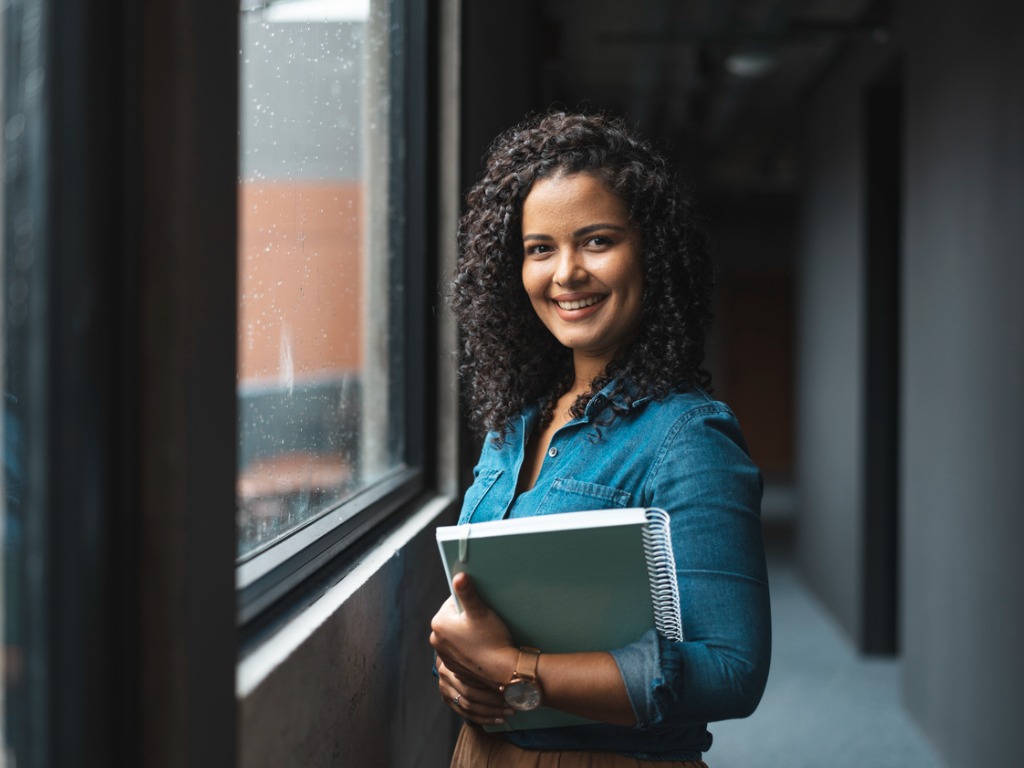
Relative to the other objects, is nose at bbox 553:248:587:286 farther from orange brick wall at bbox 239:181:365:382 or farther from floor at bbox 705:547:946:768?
floor at bbox 705:547:946:768

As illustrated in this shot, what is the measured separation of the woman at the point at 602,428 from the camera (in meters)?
1.02

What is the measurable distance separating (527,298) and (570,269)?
0.73ft

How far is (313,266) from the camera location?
158 cm

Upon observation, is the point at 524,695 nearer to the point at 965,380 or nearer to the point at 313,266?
the point at 313,266

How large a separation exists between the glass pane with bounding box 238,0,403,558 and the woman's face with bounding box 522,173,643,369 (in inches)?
14.4

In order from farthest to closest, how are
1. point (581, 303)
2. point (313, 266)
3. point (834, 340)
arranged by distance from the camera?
point (834, 340) → point (313, 266) → point (581, 303)

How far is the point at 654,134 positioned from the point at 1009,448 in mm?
5040

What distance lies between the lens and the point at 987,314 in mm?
2836

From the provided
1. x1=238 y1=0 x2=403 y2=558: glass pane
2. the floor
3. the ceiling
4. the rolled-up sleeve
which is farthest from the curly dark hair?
the floor

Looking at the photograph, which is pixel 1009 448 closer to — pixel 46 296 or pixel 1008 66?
pixel 1008 66

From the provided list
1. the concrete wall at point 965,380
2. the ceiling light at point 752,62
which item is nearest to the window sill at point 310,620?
the concrete wall at point 965,380

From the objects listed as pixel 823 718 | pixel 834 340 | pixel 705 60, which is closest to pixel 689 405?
pixel 823 718

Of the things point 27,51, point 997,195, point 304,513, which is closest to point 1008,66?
point 997,195

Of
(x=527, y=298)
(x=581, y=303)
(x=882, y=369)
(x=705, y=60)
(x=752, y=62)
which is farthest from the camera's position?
(x=705, y=60)
